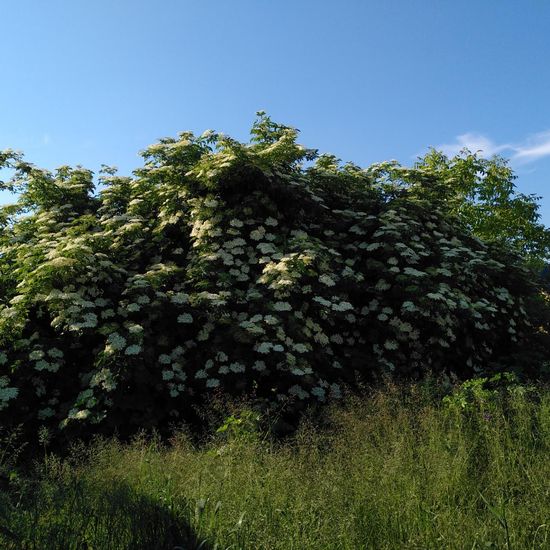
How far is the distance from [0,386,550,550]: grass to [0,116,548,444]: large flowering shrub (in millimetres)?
1532

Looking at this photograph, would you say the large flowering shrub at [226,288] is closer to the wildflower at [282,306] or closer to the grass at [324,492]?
the wildflower at [282,306]

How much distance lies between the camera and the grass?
313 cm

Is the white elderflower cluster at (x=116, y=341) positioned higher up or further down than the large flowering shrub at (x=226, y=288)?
further down

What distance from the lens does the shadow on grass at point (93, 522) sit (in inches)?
119

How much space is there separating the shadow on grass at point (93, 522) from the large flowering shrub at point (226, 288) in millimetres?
2477

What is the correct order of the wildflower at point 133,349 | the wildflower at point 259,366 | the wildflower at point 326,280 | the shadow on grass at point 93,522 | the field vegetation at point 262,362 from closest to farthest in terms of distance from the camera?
1. the shadow on grass at point 93,522
2. the field vegetation at point 262,362
3. the wildflower at point 133,349
4. the wildflower at point 259,366
5. the wildflower at point 326,280

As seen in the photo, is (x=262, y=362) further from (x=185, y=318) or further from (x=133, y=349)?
(x=133, y=349)

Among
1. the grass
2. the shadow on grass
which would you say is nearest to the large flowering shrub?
the grass

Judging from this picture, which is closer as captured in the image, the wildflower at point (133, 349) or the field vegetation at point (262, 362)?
the field vegetation at point (262, 362)

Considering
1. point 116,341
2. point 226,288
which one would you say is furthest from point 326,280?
point 116,341

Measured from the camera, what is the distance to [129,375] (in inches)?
241

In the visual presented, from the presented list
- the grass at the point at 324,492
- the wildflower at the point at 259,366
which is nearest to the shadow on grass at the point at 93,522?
the grass at the point at 324,492

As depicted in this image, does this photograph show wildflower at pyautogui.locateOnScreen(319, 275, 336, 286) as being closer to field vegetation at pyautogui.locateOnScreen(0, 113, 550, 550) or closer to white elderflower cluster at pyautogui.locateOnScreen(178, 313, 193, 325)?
field vegetation at pyautogui.locateOnScreen(0, 113, 550, 550)

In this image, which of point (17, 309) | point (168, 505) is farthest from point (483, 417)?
point (17, 309)
